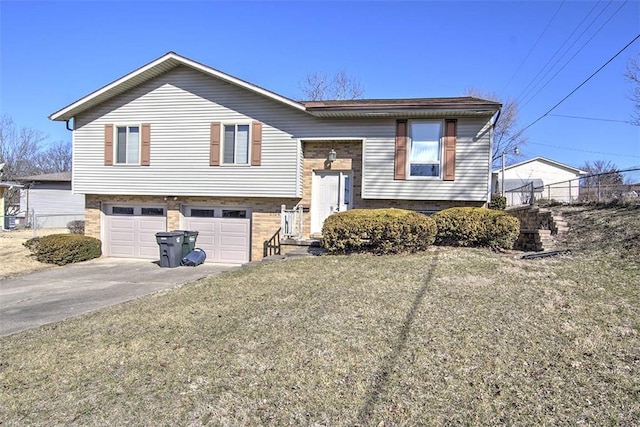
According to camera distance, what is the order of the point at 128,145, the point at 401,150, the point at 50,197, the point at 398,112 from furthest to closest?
the point at 50,197 → the point at 128,145 → the point at 401,150 → the point at 398,112

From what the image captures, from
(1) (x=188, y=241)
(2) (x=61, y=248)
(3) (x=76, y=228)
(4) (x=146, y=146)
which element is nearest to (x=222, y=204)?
(1) (x=188, y=241)

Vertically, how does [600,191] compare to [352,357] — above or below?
above

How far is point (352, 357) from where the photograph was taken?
426 cm

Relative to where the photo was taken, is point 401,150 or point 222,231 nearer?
point 401,150

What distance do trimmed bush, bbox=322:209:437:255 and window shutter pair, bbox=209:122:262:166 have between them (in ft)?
13.5

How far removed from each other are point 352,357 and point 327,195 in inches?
369

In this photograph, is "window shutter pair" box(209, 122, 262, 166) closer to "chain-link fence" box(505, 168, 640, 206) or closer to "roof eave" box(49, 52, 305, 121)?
"roof eave" box(49, 52, 305, 121)

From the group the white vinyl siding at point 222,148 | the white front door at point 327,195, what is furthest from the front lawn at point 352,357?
the white front door at point 327,195

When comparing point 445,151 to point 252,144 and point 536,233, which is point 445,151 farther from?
point 252,144

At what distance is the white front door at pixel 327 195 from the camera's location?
1326 centimetres

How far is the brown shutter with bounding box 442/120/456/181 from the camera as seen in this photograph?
40.0 feet

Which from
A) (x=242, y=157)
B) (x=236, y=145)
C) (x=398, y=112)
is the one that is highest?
(x=398, y=112)

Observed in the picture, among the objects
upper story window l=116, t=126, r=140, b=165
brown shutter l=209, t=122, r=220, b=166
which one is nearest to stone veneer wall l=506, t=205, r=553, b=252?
brown shutter l=209, t=122, r=220, b=166

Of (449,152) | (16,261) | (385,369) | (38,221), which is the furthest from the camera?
(38,221)
